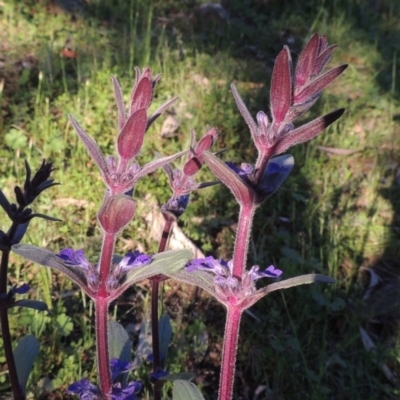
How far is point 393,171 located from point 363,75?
1.71 metres

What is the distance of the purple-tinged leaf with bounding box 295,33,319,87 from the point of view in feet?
3.65

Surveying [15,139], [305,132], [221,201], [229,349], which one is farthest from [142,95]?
[15,139]

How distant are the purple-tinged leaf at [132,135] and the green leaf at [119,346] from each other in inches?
24.9

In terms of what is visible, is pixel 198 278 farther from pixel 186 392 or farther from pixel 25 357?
pixel 25 357

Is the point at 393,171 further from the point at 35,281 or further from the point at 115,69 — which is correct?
the point at 35,281

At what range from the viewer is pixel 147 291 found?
2.55 metres

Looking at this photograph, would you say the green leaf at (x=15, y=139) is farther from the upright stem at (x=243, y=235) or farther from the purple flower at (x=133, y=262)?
the upright stem at (x=243, y=235)

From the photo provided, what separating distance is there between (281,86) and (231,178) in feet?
0.73

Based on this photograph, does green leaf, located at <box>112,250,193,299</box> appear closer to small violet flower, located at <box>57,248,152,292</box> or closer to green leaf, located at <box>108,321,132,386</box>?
small violet flower, located at <box>57,248,152,292</box>

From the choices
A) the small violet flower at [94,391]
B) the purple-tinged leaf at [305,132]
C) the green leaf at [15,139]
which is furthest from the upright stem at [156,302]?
the green leaf at [15,139]

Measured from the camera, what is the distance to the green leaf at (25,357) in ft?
5.54

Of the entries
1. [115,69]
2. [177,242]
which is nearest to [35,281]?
[177,242]

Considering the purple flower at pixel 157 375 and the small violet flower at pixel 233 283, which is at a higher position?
the small violet flower at pixel 233 283

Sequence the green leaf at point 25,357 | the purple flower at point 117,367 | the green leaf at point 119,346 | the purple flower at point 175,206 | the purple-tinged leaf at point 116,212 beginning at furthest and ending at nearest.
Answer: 1. the green leaf at point 25,357
2. the purple flower at point 175,206
3. the green leaf at point 119,346
4. the purple flower at point 117,367
5. the purple-tinged leaf at point 116,212
